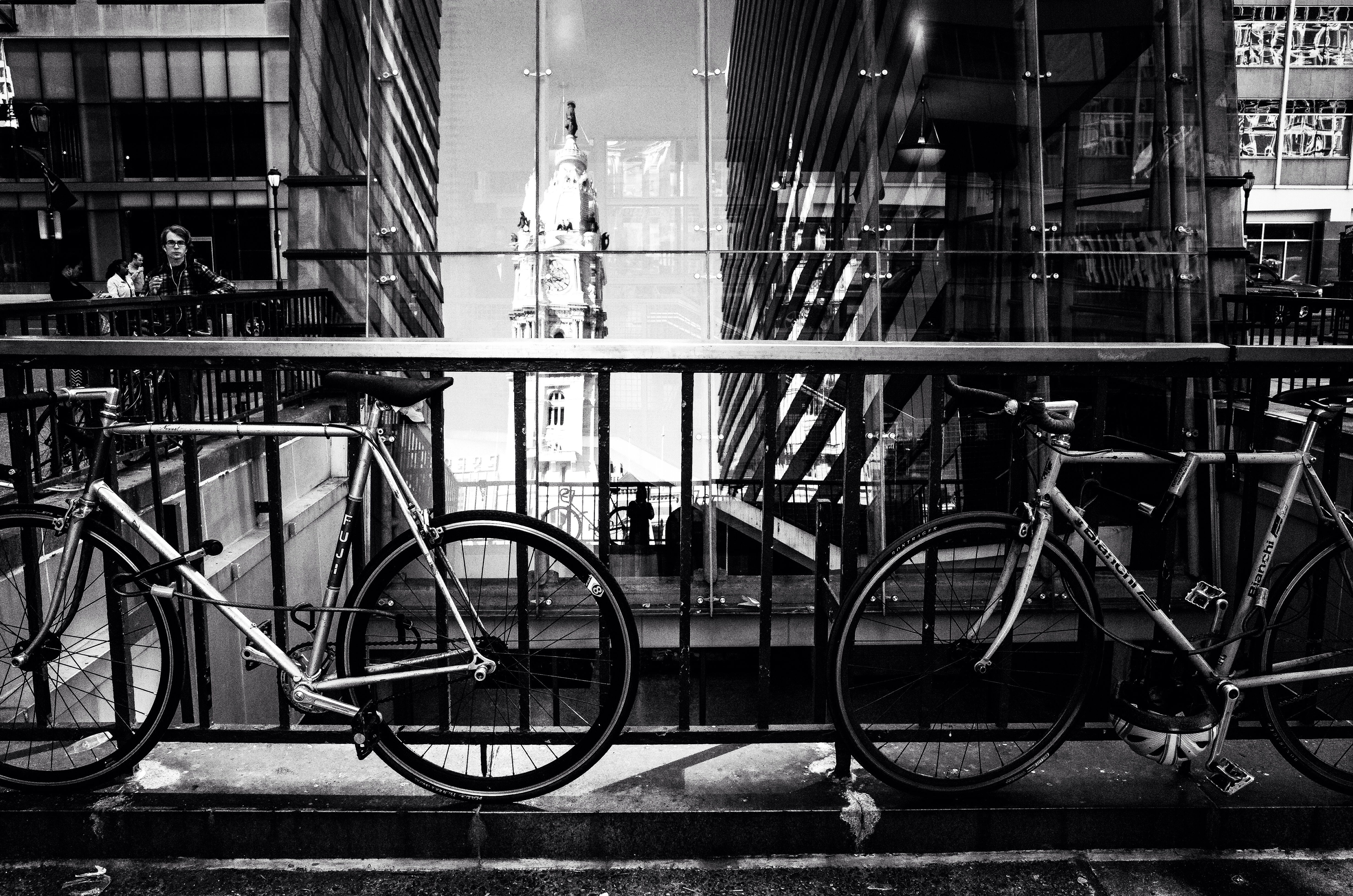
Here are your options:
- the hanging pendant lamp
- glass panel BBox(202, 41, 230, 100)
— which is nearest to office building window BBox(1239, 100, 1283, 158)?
the hanging pendant lamp

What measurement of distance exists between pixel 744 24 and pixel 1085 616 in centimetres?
1217

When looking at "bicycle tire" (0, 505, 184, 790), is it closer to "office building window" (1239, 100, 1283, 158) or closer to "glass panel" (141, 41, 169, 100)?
"glass panel" (141, 41, 169, 100)

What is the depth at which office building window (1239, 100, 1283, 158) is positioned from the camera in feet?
113

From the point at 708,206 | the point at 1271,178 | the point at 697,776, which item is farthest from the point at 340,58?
the point at 1271,178

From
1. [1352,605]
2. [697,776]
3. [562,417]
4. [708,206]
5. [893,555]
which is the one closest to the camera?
[893,555]

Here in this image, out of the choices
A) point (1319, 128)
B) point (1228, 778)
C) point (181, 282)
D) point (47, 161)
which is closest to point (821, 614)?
point (1228, 778)

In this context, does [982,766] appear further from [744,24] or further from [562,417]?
[744,24]

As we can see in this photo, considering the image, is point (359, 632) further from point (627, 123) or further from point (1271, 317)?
point (1271, 317)

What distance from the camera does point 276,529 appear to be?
9.84ft

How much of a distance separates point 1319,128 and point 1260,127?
6.89 ft

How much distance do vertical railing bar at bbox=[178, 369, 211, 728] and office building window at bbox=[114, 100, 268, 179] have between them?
99.5 feet

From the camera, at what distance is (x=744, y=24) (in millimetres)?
13359

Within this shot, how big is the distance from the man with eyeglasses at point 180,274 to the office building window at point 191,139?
71.3 ft

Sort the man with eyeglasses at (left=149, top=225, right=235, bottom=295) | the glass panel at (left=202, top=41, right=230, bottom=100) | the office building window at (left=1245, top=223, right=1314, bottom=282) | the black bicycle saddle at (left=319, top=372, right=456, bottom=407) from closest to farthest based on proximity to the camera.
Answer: the black bicycle saddle at (left=319, top=372, right=456, bottom=407), the man with eyeglasses at (left=149, top=225, right=235, bottom=295), the glass panel at (left=202, top=41, right=230, bottom=100), the office building window at (left=1245, top=223, right=1314, bottom=282)
